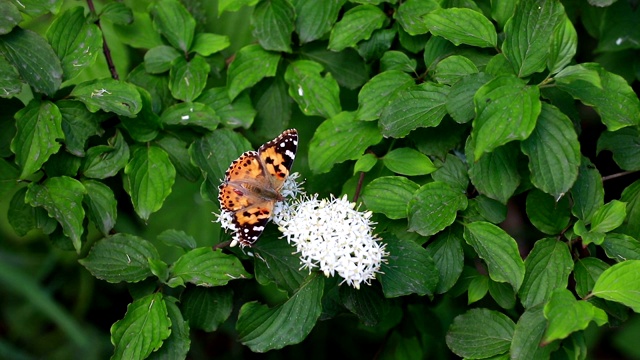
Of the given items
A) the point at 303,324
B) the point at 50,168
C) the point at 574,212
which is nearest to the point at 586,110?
the point at 574,212

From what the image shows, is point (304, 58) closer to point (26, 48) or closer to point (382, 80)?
point (382, 80)

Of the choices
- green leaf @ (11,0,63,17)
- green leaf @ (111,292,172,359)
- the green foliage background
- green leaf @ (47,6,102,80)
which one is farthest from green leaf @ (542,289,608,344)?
green leaf @ (11,0,63,17)

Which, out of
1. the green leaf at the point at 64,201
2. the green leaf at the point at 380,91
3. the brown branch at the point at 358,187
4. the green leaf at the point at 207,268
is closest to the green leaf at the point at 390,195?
the brown branch at the point at 358,187

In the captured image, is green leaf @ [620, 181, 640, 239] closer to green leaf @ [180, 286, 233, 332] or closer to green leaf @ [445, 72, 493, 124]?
green leaf @ [445, 72, 493, 124]

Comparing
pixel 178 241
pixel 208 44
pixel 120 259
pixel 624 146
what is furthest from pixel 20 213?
pixel 624 146

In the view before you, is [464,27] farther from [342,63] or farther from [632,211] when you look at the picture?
[632,211]

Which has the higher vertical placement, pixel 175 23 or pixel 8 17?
pixel 8 17

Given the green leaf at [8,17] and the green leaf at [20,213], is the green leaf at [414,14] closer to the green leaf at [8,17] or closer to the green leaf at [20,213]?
the green leaf at [8,17]
